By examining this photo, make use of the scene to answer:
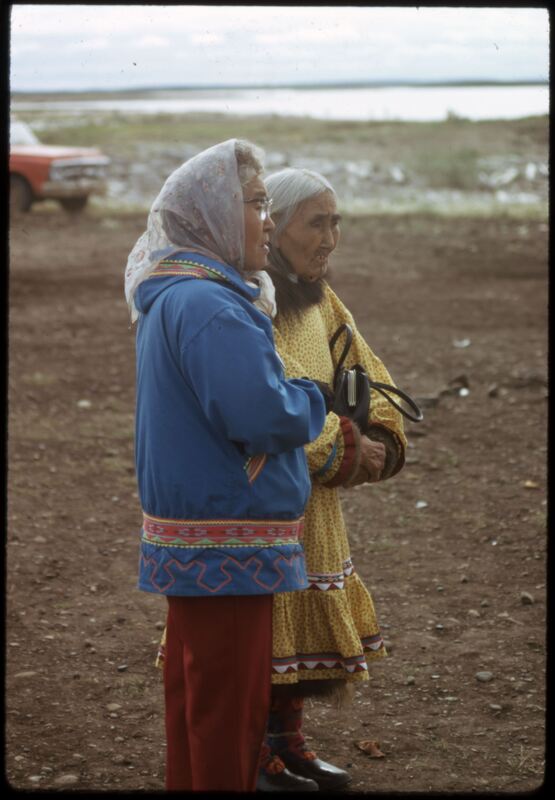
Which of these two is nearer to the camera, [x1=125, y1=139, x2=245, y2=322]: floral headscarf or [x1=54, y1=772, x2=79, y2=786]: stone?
[x1=125, y1=139, x2=245, y2=322]: floral headscarf

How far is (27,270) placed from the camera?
14.2 metres

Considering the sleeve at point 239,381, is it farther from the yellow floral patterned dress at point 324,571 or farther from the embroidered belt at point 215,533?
the yellow floral patterned dress at point 324,571

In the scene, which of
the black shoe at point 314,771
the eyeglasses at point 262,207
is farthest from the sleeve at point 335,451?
the black shoe at point 314,771

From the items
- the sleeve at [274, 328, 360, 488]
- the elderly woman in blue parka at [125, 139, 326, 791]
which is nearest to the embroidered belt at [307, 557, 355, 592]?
the sleeve at [274, 328, 360, 488]

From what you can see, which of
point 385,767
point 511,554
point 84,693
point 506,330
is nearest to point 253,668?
point 385,767

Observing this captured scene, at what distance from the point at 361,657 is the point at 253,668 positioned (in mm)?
580

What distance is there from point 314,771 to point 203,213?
1747 millimetres

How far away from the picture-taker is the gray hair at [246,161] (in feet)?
8.77

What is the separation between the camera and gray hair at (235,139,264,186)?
8.77ft

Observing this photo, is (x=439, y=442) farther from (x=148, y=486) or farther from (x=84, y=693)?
(x=148, y=486)

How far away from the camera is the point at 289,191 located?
3.23 m

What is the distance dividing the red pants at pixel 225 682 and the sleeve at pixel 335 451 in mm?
460

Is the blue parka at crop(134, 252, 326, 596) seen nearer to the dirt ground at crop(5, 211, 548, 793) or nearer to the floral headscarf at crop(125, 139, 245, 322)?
the floral headscarf at crop(125, 139, 245, 322)

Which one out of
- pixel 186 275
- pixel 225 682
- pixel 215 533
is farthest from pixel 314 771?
pixel 186 275
